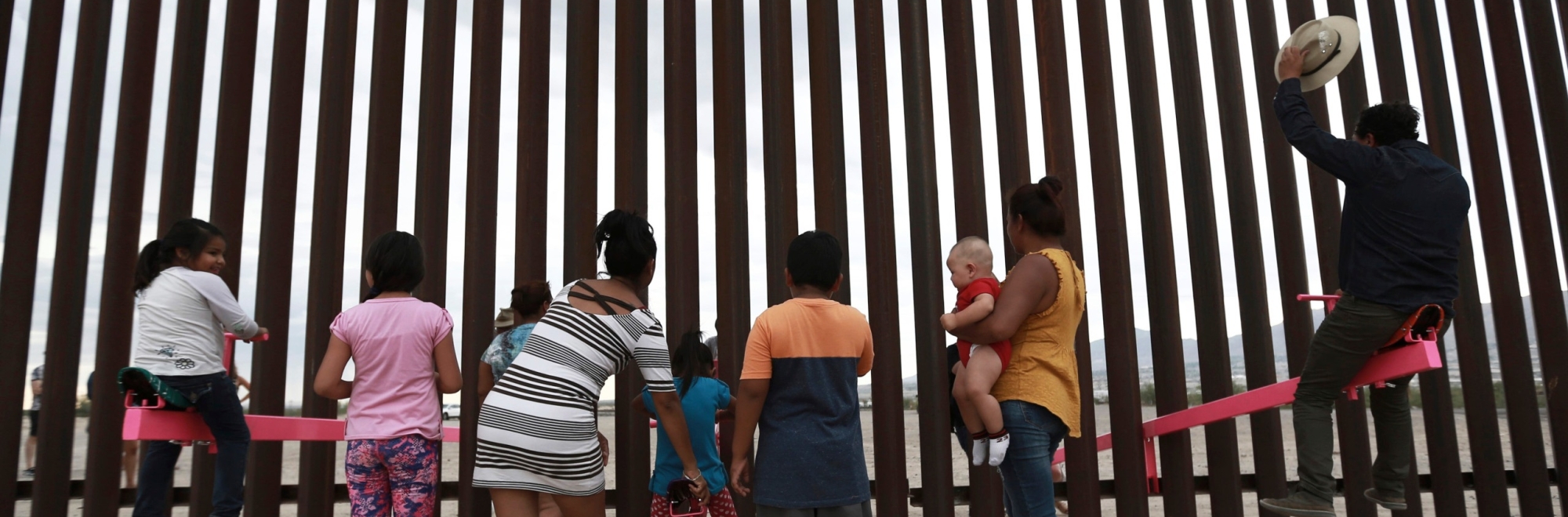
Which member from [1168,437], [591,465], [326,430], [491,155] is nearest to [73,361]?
[326,430]

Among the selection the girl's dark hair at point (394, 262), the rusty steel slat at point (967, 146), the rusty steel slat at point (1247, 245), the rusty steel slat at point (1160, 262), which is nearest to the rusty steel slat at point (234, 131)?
the girl's dark hair at point (394, 262)

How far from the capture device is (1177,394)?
3.89 m

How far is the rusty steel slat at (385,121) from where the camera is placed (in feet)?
12.4

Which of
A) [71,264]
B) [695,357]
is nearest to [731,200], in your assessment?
[695,357]

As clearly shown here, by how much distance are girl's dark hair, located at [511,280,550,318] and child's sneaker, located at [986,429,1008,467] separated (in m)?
1.73

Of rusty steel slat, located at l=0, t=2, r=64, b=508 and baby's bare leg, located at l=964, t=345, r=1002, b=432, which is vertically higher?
rusty steel slat, located at l=0, t=2, r=64, b=508

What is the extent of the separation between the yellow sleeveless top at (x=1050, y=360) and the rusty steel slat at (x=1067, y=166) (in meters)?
1.11

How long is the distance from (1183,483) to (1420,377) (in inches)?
46.3

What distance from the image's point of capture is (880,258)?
3.86 meters

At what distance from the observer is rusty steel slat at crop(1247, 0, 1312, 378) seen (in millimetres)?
4004

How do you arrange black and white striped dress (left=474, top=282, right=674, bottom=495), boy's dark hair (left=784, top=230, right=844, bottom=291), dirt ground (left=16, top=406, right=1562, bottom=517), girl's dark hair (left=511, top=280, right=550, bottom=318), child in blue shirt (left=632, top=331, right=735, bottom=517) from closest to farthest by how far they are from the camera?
black and white striped dress (left=474, top=282, right=674, bottom=495) → boy's dark hair (left=784, top=230, right=844, bottom=291) → child in blue shirt (left=632, top=331, right=735, bottom=517) → girl's dark hair (left=511, top=280, right=550, bottom=318) → dirt ground (left=16, top=406, right=1562, bottom=517)

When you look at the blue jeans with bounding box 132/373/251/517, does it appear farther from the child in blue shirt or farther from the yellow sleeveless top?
the yellow sleeveless top

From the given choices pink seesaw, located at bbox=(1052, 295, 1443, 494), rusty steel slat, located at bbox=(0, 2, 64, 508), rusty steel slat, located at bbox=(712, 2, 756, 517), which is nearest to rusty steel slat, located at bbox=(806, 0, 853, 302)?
rusty steel slat, located at bbox=(712, 2, 756, 517)

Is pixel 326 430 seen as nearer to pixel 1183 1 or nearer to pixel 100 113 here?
pixel 100 113
